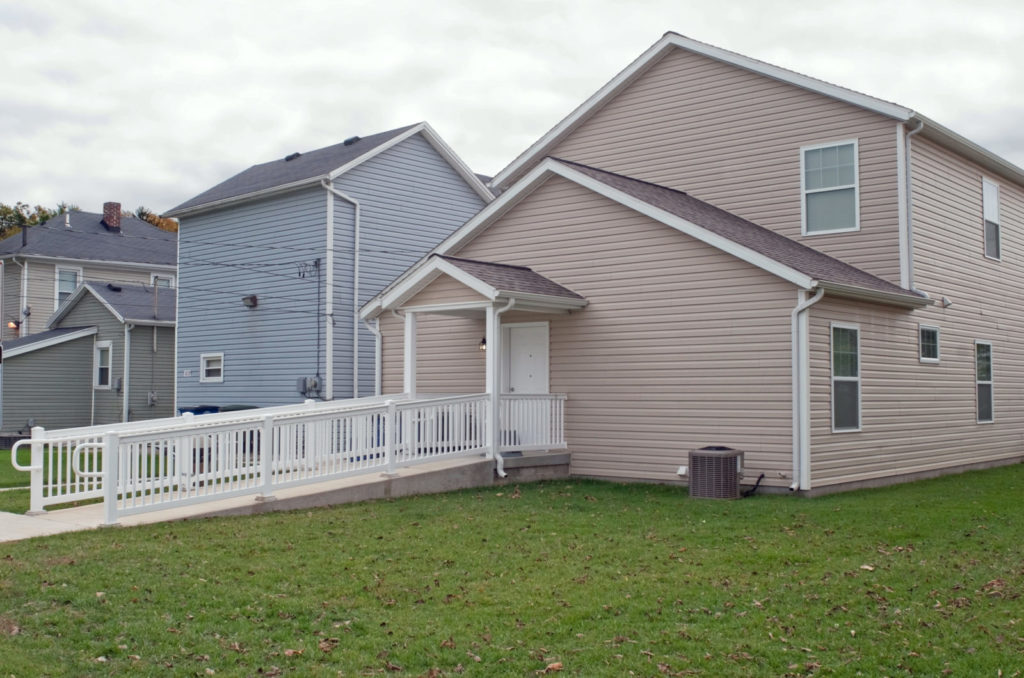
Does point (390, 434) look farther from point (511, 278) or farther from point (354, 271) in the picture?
point (354, 271)

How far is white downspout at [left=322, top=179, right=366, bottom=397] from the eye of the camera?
21.0 metres

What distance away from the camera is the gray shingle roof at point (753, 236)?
Result: 1341 cm

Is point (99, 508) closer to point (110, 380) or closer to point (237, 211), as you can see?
point (237, 211)

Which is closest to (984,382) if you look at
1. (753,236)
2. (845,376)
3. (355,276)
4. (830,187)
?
(830,187)

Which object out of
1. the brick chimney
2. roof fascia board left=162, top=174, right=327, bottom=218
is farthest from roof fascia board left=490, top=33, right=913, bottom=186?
the brick chimney

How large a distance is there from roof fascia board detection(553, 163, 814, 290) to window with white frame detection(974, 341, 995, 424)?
6838 millimetres

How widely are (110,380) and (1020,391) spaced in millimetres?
22741

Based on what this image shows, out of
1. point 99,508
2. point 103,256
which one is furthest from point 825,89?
point 103,256

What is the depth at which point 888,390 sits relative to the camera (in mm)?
14602

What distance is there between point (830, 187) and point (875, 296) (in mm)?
2615

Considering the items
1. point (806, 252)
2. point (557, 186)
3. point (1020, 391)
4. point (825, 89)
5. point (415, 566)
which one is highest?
point (825, 89)

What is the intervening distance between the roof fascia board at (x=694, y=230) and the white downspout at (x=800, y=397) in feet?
1.16

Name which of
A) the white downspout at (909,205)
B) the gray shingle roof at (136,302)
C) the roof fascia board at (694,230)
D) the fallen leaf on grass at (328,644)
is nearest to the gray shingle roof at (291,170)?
the gray shingle roof at (136,302)

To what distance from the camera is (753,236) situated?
14.5 metres
